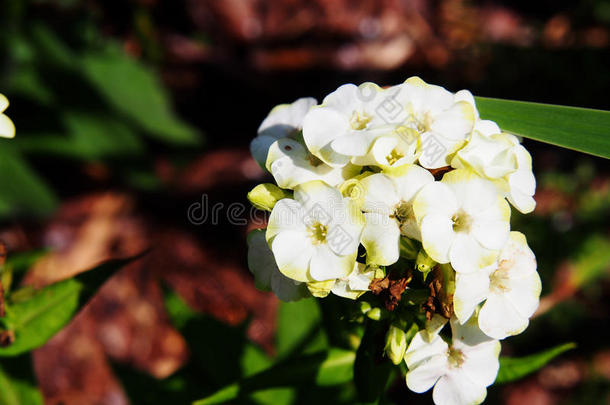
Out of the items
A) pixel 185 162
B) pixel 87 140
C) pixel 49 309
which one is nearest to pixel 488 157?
pixel 49 309

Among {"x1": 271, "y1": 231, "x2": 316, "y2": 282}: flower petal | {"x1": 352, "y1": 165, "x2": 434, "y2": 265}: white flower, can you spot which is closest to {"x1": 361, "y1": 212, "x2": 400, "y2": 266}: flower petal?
{"x1": 352, "y1": 165, "x2": 434, "y2": 265}: white flower

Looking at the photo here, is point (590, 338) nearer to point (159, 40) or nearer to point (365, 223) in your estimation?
point (365, 223)

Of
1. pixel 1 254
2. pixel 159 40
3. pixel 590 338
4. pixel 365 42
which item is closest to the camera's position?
pixel 1 254

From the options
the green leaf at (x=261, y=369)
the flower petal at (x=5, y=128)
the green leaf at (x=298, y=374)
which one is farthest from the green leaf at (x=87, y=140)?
the green leaf at (x=298, y=374)

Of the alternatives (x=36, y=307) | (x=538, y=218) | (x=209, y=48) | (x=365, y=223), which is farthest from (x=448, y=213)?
(x=209, y=48)

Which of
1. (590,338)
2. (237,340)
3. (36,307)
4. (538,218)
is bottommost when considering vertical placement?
(590,338)
